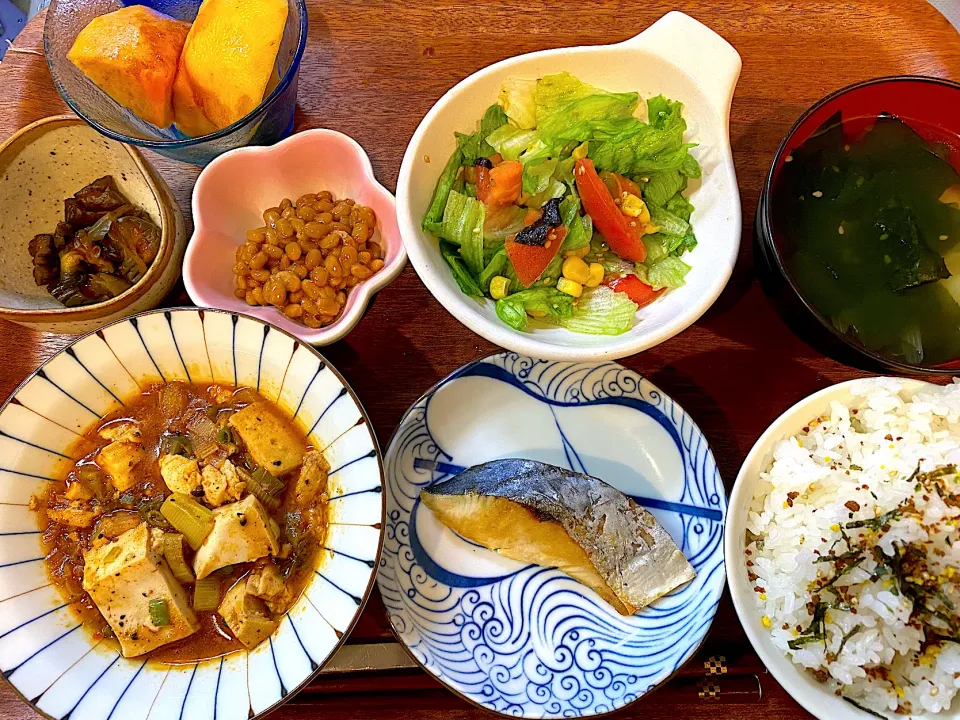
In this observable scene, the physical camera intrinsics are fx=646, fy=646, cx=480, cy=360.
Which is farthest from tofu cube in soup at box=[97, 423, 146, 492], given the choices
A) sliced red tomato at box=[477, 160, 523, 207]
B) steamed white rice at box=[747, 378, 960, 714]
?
steamed white rice at box=[747, 378, 960, 714]

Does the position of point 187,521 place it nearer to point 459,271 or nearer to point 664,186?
point 459,271

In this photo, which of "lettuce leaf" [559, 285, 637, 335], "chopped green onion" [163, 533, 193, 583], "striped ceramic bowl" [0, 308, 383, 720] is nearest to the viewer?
"striped ceramic bowl" [0, 308, 383, 720]

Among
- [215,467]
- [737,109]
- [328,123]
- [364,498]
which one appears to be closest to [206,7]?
[328,123]

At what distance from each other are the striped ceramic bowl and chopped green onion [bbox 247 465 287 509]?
14cm

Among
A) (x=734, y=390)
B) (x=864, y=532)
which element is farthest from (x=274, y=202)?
(x=864, y=532)

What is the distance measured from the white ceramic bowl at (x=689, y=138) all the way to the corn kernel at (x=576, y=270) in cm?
15

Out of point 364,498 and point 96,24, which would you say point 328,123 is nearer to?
point 96,24

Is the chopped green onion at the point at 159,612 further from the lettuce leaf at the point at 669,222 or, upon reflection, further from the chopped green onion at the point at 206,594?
the lettuce leaf at the point at 669,222

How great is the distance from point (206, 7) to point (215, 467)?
1289 millimetres

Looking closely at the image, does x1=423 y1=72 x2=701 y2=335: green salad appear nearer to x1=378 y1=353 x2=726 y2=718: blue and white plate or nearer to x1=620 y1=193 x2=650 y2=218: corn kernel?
x1=620 y1=193 x2=650 y2=218: corn kernel

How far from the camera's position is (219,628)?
1624 millimetres

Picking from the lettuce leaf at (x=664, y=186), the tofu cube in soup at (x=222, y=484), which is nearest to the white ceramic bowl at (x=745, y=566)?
the lettuce leaf at (x=664, y=186)

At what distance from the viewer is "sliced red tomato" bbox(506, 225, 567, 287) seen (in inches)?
66.9

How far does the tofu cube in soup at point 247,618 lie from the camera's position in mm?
1545
